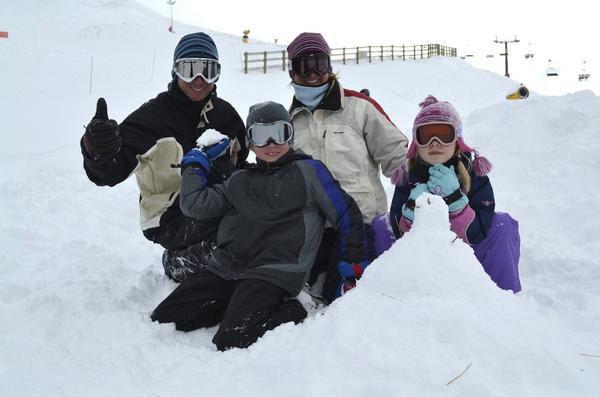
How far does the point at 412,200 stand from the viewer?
3.06m

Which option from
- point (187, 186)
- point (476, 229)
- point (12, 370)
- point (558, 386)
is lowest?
point (12, 370)

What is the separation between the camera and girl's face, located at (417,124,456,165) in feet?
10.1

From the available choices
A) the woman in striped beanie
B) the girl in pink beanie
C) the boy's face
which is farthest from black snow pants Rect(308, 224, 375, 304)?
the boy's face

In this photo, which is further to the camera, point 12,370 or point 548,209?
point 548,209

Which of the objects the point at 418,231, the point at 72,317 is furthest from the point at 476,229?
the point at 72,317

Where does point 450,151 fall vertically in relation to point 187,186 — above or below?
above

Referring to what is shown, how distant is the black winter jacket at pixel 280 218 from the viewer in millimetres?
3004

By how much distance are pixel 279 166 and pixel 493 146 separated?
6.34m

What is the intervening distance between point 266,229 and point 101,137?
1.22 meters

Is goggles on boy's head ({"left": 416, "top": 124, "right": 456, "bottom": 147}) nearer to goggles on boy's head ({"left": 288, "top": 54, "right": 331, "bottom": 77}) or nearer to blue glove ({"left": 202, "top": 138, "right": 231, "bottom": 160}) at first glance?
goggles on boy's head ({"left": 288, "top": 54, "right": 331, "bottom": 77})

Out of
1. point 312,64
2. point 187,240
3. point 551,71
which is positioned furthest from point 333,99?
point 551,71

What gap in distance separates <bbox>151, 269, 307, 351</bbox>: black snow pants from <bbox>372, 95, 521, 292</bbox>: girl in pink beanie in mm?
945

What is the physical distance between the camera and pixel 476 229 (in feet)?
9.95

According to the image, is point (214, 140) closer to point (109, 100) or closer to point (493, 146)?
point (493, 146)
